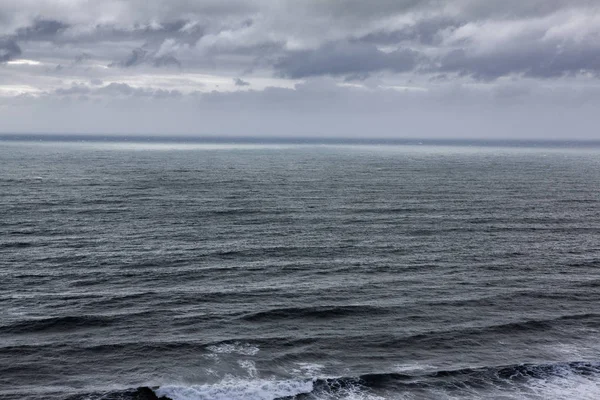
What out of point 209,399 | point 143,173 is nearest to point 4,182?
point 143,173

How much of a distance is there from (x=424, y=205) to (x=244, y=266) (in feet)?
178

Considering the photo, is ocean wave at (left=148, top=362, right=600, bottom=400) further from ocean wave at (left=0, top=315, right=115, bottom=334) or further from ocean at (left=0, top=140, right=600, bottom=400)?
ocean wave at (left=0, top=315, right=115, bottom=334)

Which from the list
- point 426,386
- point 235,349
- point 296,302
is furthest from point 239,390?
point 296,302

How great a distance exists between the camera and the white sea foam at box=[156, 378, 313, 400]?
36.9 meters

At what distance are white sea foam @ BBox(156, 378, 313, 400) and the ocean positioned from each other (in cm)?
12

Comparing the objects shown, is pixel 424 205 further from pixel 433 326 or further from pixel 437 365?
pixel 437 365

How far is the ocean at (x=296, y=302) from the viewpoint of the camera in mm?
39500

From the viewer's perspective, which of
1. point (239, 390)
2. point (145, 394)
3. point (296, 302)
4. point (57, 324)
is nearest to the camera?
point (145, 394)

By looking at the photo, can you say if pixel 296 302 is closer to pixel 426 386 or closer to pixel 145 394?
pixel 426 386

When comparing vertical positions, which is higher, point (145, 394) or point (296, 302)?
point (296, 302)

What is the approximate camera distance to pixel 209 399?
120 ft

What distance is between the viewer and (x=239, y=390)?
37469 millimetres

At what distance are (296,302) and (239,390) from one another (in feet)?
54.4

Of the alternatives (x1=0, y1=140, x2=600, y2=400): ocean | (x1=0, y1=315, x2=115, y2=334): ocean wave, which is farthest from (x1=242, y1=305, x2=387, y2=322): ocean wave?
(x1=0, y1=315, x2=115, y2=334): ocean wave
